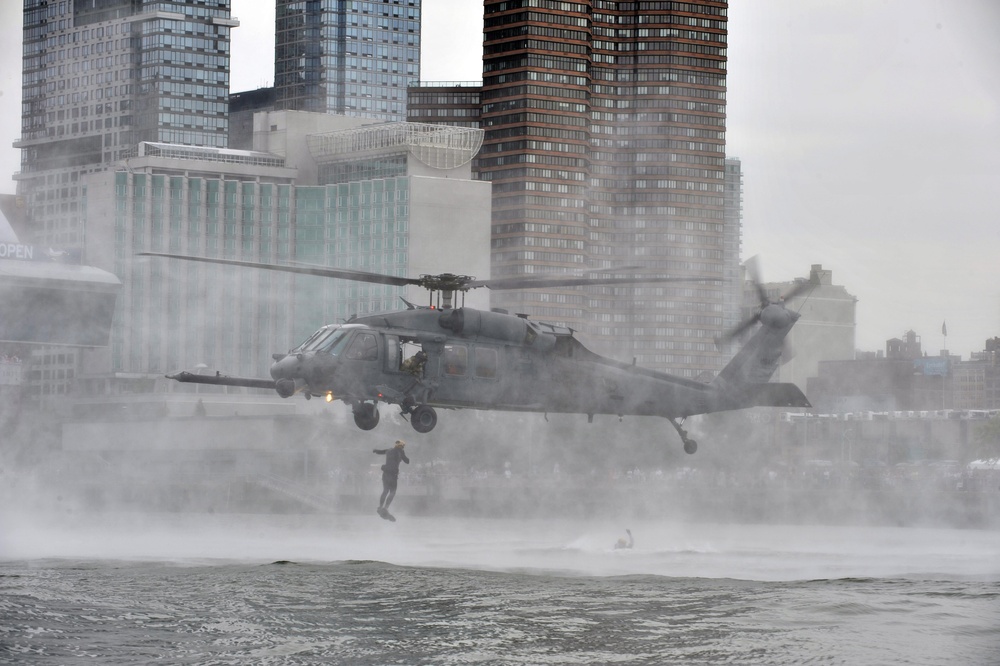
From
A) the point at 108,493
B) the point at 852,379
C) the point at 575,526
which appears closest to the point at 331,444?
the point at 108,493

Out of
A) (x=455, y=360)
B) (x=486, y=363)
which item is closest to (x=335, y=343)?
(x=455, y=360)

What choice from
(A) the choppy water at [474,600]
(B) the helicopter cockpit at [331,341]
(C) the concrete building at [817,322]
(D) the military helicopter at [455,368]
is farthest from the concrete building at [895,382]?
(B) the helicopter cockpit at [331,341]

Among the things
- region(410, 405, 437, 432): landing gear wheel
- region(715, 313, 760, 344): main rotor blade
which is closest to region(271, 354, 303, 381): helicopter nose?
region(410, 405, 437, 432): landing gear wheel

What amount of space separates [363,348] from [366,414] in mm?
2380

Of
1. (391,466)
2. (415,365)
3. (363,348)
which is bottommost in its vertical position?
(391,466)

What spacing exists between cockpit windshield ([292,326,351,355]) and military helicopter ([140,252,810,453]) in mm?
30

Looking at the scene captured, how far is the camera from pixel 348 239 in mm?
156625

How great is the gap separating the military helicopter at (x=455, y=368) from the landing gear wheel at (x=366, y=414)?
3 cm

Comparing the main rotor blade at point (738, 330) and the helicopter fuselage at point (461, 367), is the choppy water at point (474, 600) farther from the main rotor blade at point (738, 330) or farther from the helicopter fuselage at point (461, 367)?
the main rotor blade at point (738, 330)

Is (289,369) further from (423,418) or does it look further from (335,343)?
→ (423,418)

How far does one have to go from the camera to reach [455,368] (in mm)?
41594

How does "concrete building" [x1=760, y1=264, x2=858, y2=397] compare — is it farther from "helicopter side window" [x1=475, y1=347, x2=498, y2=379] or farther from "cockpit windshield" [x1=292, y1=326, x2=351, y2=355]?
"cockpit windshield" [x1=292, y1=326, x2=351, y2=355]

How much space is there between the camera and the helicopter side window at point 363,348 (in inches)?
1586

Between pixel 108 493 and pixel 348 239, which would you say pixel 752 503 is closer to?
pixel 108 493
